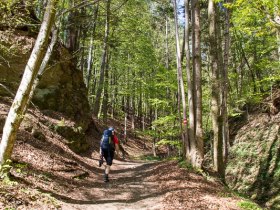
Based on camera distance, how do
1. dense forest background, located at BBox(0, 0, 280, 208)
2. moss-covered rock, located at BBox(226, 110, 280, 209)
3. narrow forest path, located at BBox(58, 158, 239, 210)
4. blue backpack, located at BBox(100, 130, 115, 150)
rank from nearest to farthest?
narrow forest path, located at BBox(58, 158, 239, 210)
dense forest background, located at BBox(0, 0, 280, 208)
blue backpack, located at BBox(100, 130, 115, 150)
moss-covered rock, located at BBox(226, 110, 280, 209)

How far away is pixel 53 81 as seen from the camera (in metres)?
16.4

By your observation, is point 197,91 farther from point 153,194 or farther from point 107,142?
point 153,194

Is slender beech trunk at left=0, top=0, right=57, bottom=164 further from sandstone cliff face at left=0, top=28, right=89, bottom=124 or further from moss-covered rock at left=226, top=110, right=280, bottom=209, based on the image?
moss-covered rock at left=226, top=110, right=280, bottom=209

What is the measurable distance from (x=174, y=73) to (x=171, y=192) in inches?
469

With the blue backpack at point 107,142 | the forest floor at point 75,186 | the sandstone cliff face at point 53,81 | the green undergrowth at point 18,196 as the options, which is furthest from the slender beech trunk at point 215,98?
the green undergrowth at point 18,196

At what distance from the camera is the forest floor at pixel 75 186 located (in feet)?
21.7

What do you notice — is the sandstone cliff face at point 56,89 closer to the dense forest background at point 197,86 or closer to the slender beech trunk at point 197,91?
the dense forest background at point 197,86

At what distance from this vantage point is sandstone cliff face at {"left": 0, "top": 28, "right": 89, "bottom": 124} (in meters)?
14.6

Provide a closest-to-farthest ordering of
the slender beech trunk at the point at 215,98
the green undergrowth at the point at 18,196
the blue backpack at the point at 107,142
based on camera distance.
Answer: the green undergrowth at the point at 18,196 < the blue backpack at the point at 107,142 < the slender beech trunk at the point at 215,98

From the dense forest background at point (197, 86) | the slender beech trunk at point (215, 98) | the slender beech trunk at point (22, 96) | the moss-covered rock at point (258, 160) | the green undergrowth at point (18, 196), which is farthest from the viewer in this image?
the moss-covered rock at point (258, 160)

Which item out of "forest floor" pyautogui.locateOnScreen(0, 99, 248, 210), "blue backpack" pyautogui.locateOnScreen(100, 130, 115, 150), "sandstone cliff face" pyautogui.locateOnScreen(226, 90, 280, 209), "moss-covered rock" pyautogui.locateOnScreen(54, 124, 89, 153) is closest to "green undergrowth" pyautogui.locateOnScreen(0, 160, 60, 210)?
"forest floor" pyautogui.locateOnScreen(0, 99, 248, 210)

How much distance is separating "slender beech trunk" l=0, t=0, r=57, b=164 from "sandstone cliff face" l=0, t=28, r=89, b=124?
276 inches

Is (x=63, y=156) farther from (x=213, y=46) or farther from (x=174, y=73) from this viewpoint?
(x=174, y=73)

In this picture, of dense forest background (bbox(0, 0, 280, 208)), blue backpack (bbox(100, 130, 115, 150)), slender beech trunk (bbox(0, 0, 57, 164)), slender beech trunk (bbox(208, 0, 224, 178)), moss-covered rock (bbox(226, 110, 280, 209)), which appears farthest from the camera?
moss-covered rock (bbox(226, 110, 280, 209))
